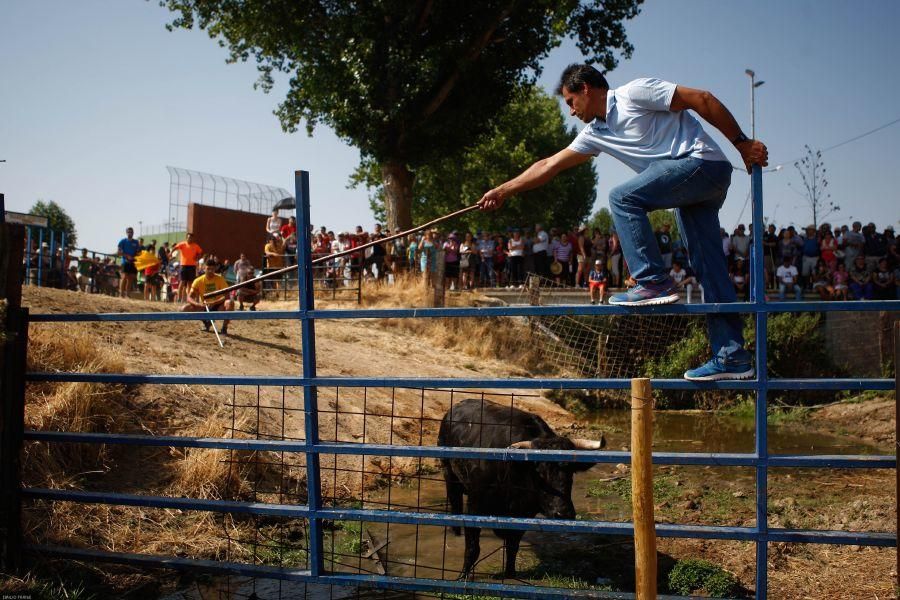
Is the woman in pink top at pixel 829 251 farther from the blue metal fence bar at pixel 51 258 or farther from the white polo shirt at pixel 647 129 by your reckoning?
the blue metal fence bar at pixel 51 258

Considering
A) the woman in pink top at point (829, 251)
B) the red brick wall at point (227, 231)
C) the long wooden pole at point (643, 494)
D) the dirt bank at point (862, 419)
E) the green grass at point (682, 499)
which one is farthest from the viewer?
the red brick wall at point (227, 231)

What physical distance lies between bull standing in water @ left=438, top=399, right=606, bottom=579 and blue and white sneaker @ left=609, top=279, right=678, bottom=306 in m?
2.58

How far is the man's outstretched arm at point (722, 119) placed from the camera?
3576 millimetres

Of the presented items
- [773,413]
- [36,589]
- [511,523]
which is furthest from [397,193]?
[511,523]

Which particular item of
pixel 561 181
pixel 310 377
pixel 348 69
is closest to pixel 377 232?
pixel 348 69

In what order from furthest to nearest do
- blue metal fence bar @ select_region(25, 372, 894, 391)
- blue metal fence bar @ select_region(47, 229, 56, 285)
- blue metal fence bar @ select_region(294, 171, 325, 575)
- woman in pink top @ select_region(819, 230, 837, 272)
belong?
blue metal fence bar @ select_region(47, 229, 56, 285)
woman in pink top @ select_region(819, 230, 837, 272)
blue metal fence bar @ select_region(294, 171, 325, 575)
blue metal fence bar @ select_region(25, 372, 894, 391)

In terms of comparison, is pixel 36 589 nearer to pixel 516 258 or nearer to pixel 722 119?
pixel 722 119

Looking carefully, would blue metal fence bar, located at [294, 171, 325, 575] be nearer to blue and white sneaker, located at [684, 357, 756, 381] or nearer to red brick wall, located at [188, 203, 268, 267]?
blue and white sneaker, located at [684, 357, 756, 381]

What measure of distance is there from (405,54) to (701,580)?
743 inches

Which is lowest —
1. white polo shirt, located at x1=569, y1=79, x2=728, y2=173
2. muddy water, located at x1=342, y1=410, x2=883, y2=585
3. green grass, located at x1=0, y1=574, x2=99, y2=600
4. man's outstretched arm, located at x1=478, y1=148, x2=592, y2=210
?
muddy water, located at x1=342, y1=410, x2=883, y2=585

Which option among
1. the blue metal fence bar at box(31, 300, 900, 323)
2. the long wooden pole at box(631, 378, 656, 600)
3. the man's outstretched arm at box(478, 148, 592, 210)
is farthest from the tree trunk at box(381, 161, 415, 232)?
the long wooden pole at box(631, 378, 656, 600)

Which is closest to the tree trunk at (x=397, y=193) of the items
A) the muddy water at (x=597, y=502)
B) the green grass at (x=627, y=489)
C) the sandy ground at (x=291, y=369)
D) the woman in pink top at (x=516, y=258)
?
the woman in pink top at (x=516, y=258)

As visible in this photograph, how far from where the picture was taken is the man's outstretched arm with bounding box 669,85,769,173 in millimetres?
3576

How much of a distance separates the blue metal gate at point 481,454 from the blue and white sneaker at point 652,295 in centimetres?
4
